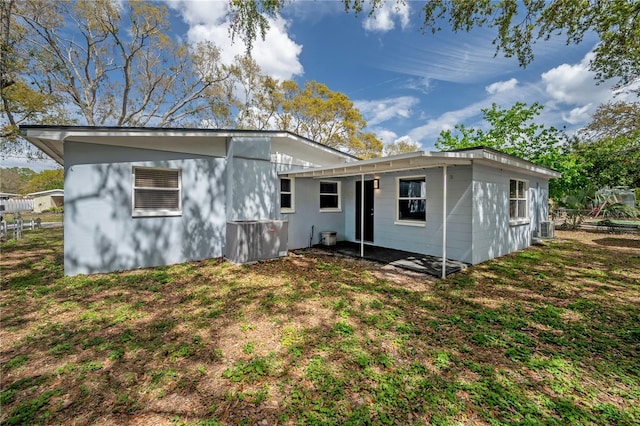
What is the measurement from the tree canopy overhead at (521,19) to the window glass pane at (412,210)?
429 cm

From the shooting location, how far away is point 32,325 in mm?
3486

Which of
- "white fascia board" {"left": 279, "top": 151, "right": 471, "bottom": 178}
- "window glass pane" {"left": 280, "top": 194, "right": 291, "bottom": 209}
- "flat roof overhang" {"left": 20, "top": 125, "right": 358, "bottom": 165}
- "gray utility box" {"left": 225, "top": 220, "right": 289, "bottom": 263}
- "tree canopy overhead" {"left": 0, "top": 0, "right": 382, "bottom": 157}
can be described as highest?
"tree canopy overhead" {"left": 0, "top": 0, "right": 382, "bottom": 157}

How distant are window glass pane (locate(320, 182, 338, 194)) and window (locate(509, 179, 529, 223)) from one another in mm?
5508

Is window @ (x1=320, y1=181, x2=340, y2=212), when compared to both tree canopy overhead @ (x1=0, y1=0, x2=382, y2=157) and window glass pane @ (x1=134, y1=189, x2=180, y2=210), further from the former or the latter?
tree canopy overhead @ (x1=0, y1=0, x2=382, y2=157)

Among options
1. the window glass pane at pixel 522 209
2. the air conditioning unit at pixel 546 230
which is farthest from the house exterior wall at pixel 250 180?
the air conditioning unit at pixel 546 230

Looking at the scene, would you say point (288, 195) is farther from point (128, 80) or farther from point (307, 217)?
point (128, 80)

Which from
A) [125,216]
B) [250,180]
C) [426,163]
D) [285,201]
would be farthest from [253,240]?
[426,163]

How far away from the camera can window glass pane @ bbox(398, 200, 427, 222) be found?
7.47 m

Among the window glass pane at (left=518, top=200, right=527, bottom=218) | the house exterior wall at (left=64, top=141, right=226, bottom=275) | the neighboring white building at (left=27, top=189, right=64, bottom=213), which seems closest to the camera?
the house exterior wall at (left=64, top=141, right=226, bottom=275)

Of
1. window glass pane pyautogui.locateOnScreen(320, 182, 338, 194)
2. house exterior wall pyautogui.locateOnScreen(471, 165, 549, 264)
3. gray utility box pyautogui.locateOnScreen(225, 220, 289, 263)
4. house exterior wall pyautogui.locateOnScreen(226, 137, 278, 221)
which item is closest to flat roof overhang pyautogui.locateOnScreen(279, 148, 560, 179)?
house exterior wall pyautogui.locateOnScreen(471, 165, 549, 264)

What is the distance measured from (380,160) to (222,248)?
4.84 metres

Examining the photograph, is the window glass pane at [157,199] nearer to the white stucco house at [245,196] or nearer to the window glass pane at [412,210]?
the white stucco house at [245,196]

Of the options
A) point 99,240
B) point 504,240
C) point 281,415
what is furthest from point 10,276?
point 504,240

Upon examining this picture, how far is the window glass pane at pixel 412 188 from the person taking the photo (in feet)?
24.4
